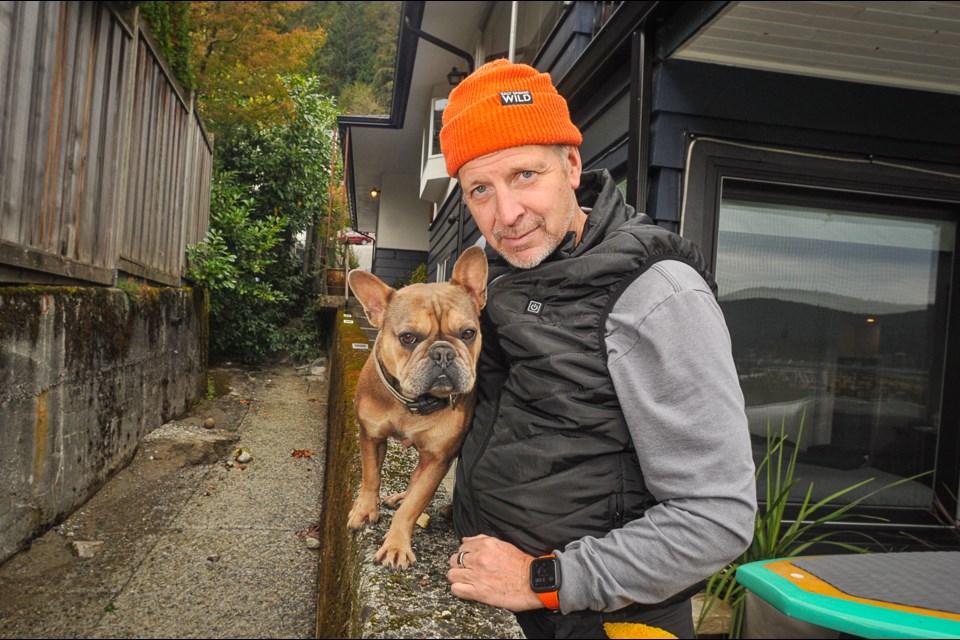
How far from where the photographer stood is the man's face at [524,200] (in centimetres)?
150

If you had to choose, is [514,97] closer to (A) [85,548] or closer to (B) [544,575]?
(B) [544,575]

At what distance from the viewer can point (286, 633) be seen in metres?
2.76

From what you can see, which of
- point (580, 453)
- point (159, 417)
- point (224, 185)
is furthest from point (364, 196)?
point (580, 453)

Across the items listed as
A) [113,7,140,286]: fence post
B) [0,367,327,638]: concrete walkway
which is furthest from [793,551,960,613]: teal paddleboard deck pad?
[113,7,140,286]: fence post

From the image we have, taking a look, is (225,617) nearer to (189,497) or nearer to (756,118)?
(189,497)

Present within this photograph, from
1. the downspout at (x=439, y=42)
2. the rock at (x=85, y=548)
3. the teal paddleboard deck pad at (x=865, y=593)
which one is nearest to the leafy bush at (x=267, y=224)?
the downspout at (x=439, y=42)

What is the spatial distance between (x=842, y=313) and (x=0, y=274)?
4814mm

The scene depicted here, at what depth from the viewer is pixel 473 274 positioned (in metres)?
1.58

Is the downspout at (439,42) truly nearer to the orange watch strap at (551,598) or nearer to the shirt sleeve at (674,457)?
the shirt sleeve at (674,457)

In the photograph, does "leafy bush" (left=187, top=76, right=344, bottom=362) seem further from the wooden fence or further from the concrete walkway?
the concrete walkway

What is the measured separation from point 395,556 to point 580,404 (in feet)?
2.19

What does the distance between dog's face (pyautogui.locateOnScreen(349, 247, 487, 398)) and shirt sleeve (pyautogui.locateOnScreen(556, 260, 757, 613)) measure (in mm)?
387

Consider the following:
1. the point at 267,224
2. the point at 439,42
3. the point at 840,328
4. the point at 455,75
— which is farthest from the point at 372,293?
the point at 455,75

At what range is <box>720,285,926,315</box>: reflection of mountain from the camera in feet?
12.4
